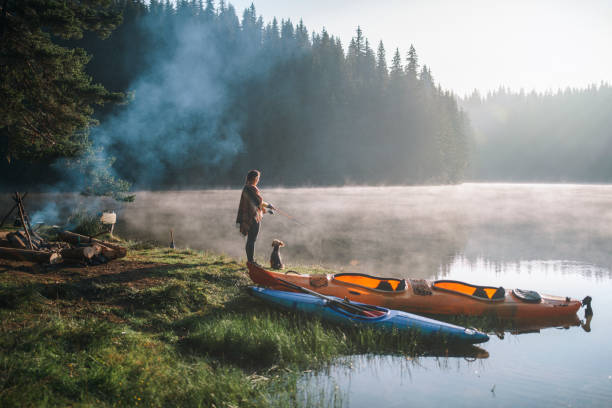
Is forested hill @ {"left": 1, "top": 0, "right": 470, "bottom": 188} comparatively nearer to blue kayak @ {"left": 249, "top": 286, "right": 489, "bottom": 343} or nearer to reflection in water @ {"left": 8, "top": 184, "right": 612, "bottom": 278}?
reflection in water @ {"left": 8, "top": 184, "right": 612, "bottom": 278}

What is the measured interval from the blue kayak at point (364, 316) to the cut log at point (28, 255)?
176 inches

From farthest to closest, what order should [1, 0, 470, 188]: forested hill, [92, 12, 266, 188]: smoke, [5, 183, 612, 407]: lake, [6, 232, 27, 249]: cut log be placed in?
[1, 0, 470, 188]: forested hill
[92, 12, 266, 188]: smoke
[6, 232, 27, 249]: cut log
[5, 183, 612, 407]: lake

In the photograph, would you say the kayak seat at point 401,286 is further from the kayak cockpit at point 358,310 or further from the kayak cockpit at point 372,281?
the kayak cockpit at point 358,310

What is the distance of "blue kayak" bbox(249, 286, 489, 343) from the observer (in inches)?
246

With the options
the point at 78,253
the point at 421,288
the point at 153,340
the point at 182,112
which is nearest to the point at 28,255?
the point at 78,253

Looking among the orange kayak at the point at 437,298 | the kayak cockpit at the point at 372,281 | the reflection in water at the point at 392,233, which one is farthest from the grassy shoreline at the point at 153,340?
the reflection in water at the point at 392,233

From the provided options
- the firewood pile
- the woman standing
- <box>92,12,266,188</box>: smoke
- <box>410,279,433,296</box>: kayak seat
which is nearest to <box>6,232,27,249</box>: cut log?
the firewood pile

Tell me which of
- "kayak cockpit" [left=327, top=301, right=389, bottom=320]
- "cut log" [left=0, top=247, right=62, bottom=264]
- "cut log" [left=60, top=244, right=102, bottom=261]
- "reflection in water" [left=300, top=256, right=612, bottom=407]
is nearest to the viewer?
"reflection in water" [left=300, top=256, right=612, bottom=407]

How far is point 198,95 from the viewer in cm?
5428

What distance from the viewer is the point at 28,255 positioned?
26.1 ft

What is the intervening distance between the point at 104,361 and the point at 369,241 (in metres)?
14.4

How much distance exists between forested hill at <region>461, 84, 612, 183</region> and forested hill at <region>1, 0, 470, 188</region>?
63941 millimetres

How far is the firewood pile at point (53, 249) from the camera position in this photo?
7.96 metres

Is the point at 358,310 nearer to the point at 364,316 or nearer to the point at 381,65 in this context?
the point at 364,316
